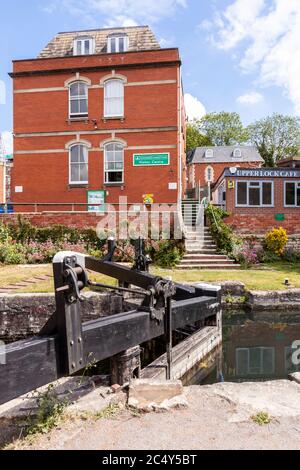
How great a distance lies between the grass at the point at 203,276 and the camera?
10484mm

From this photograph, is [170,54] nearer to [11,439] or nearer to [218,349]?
[218,349]

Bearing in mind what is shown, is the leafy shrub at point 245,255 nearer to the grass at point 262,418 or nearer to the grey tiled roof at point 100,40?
the grass at point 262,418

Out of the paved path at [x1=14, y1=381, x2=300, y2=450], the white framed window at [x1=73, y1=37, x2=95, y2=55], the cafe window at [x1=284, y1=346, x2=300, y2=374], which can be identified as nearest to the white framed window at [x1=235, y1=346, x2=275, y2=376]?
the cafe window at [x1=284, y1=346, x2=300, y2=374]

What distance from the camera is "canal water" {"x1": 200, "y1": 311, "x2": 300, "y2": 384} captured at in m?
6.43

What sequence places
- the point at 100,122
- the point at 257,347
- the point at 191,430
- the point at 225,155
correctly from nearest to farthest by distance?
the point at 191,430, the point at 257,347, the point at 100,122, the point at 225,155

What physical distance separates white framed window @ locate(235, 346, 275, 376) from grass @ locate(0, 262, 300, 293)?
370 cm

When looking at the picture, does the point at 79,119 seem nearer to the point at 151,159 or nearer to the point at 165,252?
the point at 151,159

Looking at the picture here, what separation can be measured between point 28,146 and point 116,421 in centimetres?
2059

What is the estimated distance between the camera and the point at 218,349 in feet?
25.2

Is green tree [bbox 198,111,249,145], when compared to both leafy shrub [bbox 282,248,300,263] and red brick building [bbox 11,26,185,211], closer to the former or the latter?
red brick building [bbox 11,26,185,211]

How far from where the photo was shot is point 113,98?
2083 cm

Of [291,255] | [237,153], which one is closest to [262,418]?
[291,255]

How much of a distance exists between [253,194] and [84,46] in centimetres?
1281
